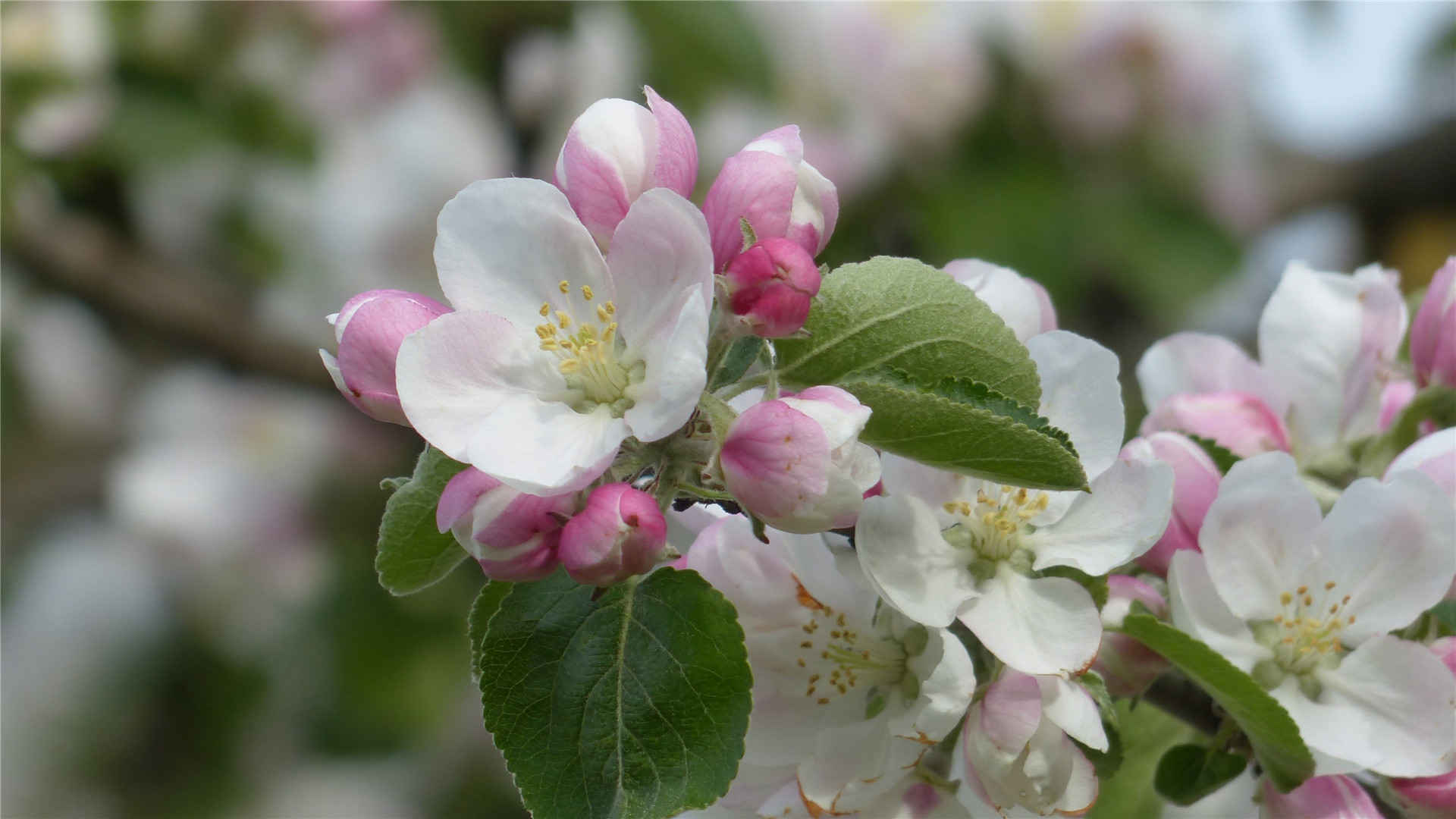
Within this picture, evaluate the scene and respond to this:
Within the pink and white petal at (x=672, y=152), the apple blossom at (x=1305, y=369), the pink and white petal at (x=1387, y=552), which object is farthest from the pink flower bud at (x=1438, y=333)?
the pink and white petal at (x=672, y=152)

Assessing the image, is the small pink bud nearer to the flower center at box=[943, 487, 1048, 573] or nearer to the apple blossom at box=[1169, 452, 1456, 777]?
the apple blossom at box=[1169, 452, 1456, 777]

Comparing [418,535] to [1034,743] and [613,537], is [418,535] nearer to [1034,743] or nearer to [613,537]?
[613,537]

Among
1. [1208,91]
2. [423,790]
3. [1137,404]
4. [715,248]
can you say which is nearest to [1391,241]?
[1208,91]

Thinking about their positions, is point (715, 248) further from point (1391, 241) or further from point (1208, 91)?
point (1391, 241)

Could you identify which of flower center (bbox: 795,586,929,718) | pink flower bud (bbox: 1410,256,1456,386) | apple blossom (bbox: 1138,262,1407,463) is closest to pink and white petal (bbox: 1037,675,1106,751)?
flower center (bbox: 795,586,929,718)

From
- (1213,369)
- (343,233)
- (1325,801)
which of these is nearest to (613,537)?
(1325,801)

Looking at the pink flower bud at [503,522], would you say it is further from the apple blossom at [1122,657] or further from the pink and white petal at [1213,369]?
the pink and white petal at [1213,369]
